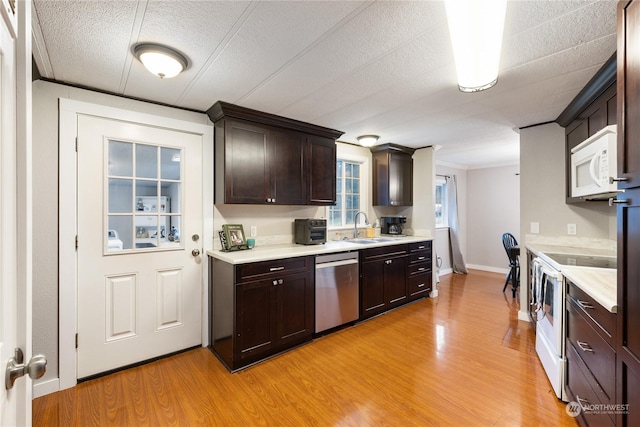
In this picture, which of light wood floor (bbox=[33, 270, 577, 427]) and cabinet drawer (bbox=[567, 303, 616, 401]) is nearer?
cabinet drawer (bbox=[567, 303, 616, 401])

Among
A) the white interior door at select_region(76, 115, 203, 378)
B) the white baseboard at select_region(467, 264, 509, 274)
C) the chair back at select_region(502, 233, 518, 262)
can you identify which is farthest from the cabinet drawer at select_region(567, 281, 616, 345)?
the white baseboard at select_region(467, 264, 509, 274)

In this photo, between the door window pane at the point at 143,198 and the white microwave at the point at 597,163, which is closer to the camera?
the white microwave at the point at 597,163

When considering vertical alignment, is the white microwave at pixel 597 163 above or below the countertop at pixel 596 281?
above

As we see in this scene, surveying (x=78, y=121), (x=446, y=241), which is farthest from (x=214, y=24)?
(x=446, y=241)

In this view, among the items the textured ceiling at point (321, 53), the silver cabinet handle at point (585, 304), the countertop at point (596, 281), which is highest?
the textured ceiling at point (321, 53)

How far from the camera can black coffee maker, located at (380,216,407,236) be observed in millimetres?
4520

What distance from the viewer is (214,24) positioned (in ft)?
5.10

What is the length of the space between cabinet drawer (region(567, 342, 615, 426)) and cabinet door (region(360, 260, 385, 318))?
1.84 meters

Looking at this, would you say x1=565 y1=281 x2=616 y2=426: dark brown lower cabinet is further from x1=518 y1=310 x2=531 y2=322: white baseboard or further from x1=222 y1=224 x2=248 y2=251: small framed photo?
x1=222 y1=224 x2=248 y2=251: small framed photo

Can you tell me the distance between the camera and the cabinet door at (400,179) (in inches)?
170

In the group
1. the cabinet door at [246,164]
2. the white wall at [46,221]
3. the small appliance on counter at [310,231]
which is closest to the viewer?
the white wall at [46,221]

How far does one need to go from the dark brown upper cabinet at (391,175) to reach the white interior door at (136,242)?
257 cm

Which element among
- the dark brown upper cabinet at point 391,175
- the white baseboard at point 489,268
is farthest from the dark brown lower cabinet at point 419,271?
the white baseboard at point 489,268

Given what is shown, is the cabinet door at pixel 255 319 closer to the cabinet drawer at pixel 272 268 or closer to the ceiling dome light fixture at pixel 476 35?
the cabinet drawer at pixel 272 268
